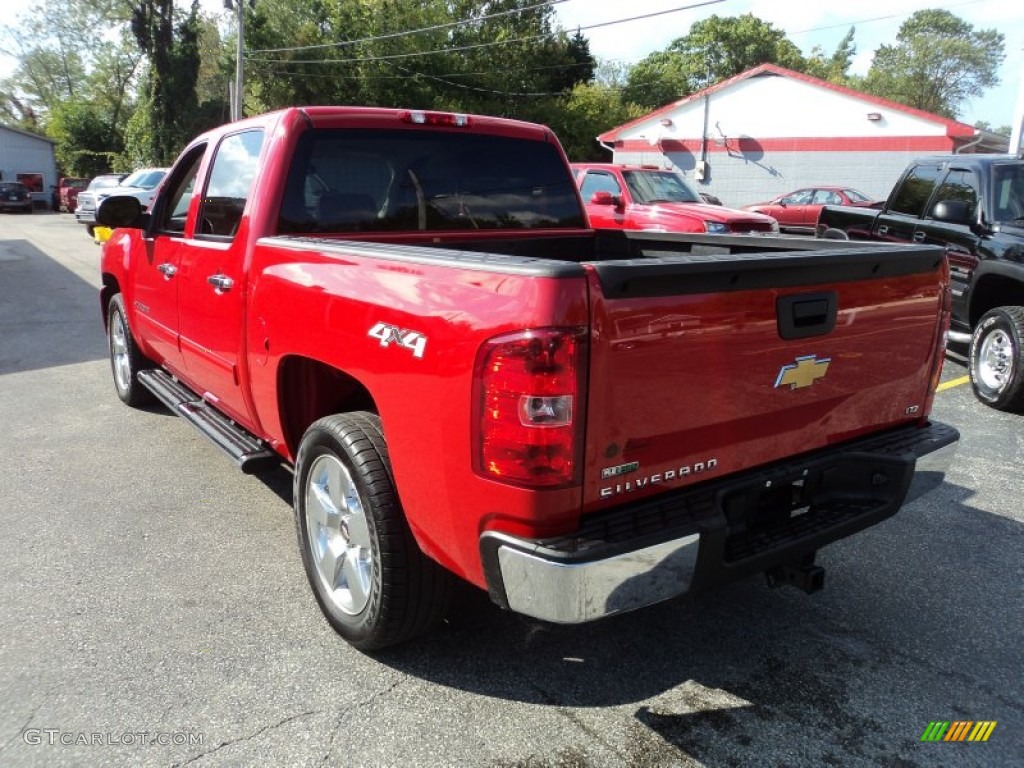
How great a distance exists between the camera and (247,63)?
1433 inches

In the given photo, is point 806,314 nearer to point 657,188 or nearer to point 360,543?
point 360,543

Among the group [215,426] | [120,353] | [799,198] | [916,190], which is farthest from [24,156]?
[215,426]

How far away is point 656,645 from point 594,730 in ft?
1.92

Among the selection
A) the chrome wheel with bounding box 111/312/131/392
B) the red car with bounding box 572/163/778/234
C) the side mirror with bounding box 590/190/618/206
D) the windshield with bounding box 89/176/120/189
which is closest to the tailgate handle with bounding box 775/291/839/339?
the chrome wheel with bounding box 111/312/131/392

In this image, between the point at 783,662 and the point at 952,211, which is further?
the point at 952,211

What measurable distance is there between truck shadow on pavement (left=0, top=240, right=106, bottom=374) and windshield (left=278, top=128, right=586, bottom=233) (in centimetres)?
529

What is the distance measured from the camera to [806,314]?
255 centimetres

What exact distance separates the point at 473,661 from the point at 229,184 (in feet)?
8.55

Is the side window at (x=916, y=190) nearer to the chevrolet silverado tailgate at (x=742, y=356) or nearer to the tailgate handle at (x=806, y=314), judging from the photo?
the chevrolet silverado tailgate at (x=742, y=356)

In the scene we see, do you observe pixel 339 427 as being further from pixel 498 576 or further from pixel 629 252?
pixel 629 252

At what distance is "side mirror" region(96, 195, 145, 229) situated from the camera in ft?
15.1

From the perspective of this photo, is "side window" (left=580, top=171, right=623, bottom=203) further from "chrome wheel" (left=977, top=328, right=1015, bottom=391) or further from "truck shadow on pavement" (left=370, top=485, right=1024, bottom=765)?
"truck shadow on pavement" (left=370, top=485, right=1024, bottom=765)

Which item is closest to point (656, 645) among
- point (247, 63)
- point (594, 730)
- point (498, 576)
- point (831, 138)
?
point (594, 730)

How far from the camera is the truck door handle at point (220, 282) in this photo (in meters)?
3.62
